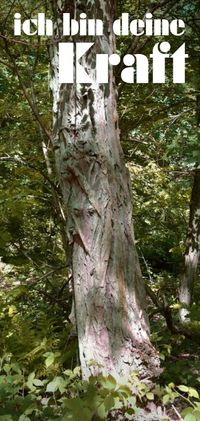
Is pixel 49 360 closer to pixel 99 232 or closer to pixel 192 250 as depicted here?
pixel 99 232

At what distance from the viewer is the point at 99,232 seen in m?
2.27

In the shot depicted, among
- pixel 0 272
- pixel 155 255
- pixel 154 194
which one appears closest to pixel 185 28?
pixel 154 194

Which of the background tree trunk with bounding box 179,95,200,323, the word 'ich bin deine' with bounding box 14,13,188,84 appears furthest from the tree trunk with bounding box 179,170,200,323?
the word 'ich bin deine' with bounding box 14,13,188,84

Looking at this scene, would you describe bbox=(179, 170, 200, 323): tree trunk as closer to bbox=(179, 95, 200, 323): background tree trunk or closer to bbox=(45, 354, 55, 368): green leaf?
bbox=(179, 95, 200, 323): background tree trunk

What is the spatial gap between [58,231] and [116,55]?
2.72 metres

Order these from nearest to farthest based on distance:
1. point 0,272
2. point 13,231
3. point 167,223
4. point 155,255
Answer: point 0,272, point 13,231, point 167,223, point 155,255

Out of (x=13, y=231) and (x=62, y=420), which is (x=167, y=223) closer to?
(x=13, y=231)

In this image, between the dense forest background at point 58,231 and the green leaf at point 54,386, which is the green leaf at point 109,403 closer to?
the dense forest background at point 58,231

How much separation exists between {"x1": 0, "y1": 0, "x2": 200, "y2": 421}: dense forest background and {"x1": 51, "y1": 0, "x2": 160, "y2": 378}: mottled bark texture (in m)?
0.15

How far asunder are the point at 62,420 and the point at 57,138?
1.40 metres

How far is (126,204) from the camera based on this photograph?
2.40 m

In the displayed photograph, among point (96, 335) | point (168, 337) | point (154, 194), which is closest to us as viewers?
point (96, 335)

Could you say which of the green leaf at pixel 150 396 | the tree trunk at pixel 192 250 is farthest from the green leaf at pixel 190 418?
the tree trunk at pixel 192 250

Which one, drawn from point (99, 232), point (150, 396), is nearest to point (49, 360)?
point (150, 396)
